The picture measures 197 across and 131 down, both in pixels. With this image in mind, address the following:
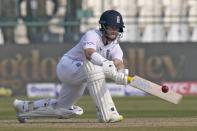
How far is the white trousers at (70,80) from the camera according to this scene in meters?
9.98

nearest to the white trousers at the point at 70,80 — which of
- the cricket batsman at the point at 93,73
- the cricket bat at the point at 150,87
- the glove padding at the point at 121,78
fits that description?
the cricket batsman at the point at 93,73

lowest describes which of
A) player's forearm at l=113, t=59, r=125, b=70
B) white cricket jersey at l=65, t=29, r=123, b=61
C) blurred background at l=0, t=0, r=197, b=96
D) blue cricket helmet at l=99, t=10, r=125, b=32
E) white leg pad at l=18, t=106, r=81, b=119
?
blurred background at l=0, t=0, r=197, b=96

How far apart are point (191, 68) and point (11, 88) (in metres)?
5.90

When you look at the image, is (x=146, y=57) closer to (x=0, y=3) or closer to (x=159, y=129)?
(x=0, y=3)

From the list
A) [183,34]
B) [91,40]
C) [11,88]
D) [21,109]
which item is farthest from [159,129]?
[183,34]

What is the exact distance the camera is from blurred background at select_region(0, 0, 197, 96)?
82.0ft

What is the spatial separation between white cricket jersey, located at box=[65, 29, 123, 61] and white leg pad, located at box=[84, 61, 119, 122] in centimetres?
29

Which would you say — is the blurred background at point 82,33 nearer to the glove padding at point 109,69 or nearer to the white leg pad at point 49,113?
the white leg pad at point 49,113

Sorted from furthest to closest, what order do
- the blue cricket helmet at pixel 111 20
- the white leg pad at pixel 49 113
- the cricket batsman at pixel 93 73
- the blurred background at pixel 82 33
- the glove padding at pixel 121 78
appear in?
the blurred background at pixel 82 33 → the white leg pad at pixel 49 113 → the blue cricket helmet at pixel 111 20 → the cricket batsman at pixel 93 73 → the glove padding at pixel 121 78

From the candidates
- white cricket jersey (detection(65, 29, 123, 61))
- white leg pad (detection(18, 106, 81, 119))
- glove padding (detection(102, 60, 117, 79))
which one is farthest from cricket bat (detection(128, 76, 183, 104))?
white leg pad (detection(18, 106, 81, 119))

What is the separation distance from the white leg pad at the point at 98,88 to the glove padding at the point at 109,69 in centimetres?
6

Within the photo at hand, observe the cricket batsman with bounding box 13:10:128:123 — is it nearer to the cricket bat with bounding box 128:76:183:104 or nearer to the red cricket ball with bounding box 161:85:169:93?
the cricket bat with bounding box 128:76:183:104

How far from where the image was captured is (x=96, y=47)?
990 cm

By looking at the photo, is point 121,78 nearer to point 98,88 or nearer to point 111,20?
point 98,88
